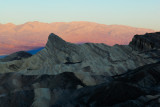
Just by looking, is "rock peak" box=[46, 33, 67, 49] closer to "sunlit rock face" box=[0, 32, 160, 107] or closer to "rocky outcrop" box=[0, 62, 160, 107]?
"sunlit rock face" box=[0, 32, 160, 107]

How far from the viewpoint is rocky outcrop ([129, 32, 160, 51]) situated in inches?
2096

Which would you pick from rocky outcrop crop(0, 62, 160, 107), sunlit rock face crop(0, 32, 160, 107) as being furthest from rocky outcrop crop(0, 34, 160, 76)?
rocky outcrop crop(0, 62, 160, 107)

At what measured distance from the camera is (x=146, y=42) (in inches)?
2128

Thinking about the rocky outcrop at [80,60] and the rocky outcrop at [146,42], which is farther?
the rocky outcrop at [146,42]

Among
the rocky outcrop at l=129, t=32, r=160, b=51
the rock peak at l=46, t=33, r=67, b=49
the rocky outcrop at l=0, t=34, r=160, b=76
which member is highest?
the rocky outcrop at l=129, t=32, r=160, b=51

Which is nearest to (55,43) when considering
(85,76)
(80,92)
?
(85,76)

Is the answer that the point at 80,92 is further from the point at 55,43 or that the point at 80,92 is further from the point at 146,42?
the point at 146,42

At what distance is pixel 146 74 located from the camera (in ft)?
113

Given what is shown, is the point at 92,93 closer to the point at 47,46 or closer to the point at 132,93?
the point at 132,93

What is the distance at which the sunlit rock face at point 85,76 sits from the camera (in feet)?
86.6

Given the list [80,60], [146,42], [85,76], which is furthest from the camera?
[146,42]

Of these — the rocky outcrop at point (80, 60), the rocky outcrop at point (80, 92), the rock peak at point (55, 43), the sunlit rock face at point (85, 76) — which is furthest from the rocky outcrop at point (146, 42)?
the rock peak at point (55, 43)

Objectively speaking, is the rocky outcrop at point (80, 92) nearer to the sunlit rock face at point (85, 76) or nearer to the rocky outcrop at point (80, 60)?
the sunlit rock face at point (85, 76)

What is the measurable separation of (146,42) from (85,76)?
2279 cm
